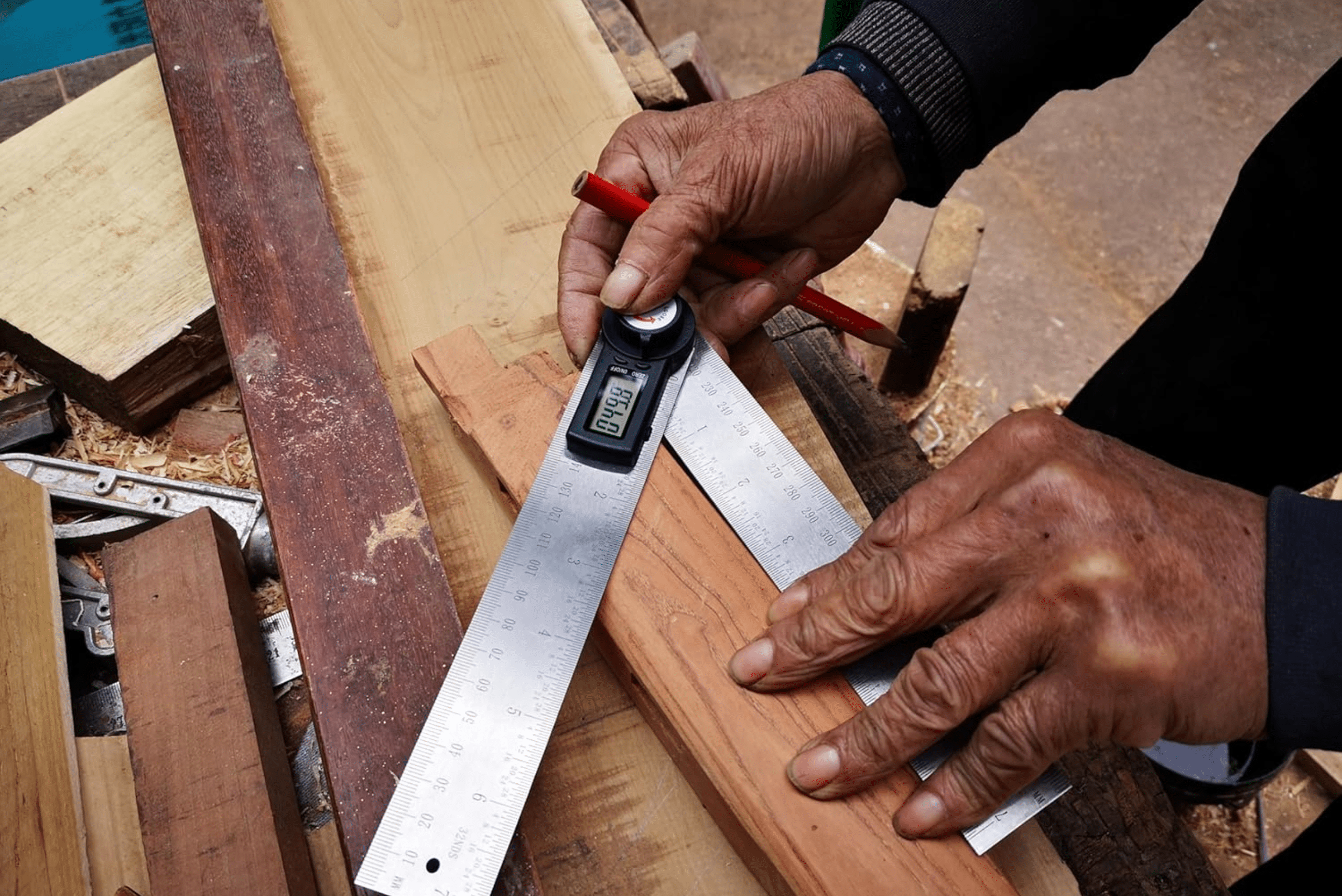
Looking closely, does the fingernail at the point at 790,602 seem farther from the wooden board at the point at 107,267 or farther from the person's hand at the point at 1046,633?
the wooden board at the point at 107,267

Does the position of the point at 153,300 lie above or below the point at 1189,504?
below

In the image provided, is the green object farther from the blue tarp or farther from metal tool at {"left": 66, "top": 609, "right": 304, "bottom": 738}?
metal tool at {"left": 66, "top": 609, "right": 304, "bottom": 738}

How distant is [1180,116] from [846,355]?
370 centimetres

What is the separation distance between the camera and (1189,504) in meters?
1.23

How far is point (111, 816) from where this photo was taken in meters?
1.44

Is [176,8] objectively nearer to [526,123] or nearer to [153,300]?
[153,300]

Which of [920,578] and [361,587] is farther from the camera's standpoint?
[361,587]

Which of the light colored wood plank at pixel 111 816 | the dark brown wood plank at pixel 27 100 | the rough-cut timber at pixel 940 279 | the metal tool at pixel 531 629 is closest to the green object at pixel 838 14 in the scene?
the rough-cut timber at pixel 940 279

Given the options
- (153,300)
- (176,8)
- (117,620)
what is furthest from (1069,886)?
(176,8)

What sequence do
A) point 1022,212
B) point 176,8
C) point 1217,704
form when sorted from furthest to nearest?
point 1022,212 < point 176,8 < point 1217,704

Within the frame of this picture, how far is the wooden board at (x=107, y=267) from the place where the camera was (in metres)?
1.89

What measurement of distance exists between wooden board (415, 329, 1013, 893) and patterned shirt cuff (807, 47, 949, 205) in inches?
34.1

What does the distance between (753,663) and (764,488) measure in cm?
30

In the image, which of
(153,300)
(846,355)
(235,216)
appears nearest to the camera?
(235,216)
